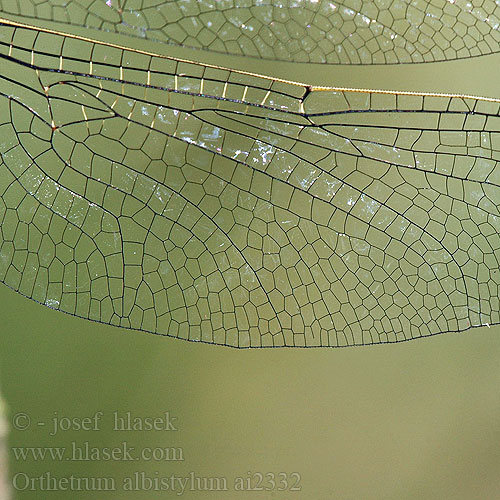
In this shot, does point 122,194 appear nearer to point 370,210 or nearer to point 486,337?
point 370,210

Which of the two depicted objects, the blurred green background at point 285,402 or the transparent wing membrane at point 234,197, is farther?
the blurred green background at point 285,402

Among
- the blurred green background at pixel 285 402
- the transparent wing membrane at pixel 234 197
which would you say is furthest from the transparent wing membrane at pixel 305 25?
the blurred green background at pixel 285 402

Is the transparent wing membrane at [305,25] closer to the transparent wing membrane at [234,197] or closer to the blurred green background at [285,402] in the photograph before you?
the transparent wing membrane at [234,197]

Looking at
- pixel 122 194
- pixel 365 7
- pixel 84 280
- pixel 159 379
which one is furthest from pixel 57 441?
pixel 365 7

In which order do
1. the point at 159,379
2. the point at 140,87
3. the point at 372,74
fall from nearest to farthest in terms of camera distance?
the point at 140,87, the point at 372,74, the point at 159,379

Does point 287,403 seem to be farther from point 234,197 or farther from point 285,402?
point 234,197

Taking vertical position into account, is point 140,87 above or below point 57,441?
above
